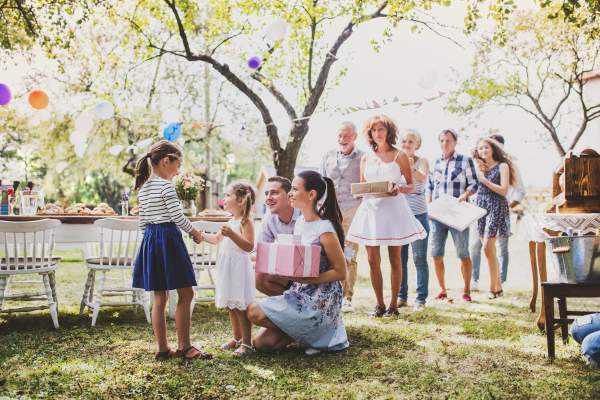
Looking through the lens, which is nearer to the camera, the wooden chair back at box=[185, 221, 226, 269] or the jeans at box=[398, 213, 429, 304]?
the wooden chair back at box=[185, 221, 226, 269]

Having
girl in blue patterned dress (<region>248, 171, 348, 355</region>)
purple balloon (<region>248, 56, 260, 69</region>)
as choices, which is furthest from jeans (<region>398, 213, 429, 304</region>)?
purple balloon (<region>248, 56, 260, 69</region>)

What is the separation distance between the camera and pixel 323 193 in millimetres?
2654

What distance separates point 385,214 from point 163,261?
1733 mm

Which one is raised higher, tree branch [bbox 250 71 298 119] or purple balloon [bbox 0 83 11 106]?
tree branch [bbox 250 71 298 119]

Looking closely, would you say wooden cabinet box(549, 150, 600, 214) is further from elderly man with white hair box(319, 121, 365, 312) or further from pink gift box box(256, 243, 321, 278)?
elderly man with white hair box(319, 121, 365, 312)

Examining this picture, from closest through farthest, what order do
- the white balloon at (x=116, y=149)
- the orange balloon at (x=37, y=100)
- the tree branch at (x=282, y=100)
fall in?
the orange balloon at (x=37, y=100), the white balloon at (x=116, y=149), the tree branch at (x=282, y=100)

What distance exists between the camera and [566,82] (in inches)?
500

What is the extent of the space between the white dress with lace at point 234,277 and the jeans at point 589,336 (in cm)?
169

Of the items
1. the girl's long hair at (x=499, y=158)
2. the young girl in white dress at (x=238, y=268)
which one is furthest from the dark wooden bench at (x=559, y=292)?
the girl's long hair at (x=499, y=158)

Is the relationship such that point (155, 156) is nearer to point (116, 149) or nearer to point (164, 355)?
point (164, 355)

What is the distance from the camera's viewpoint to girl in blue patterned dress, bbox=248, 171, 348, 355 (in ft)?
8.14

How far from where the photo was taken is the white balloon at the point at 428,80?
12.4ft

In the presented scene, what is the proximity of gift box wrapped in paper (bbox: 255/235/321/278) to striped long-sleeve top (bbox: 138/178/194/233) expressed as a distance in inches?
18.4

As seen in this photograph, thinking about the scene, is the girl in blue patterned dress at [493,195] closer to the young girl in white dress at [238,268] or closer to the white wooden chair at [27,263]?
the young girl in white dress at [238,268]
